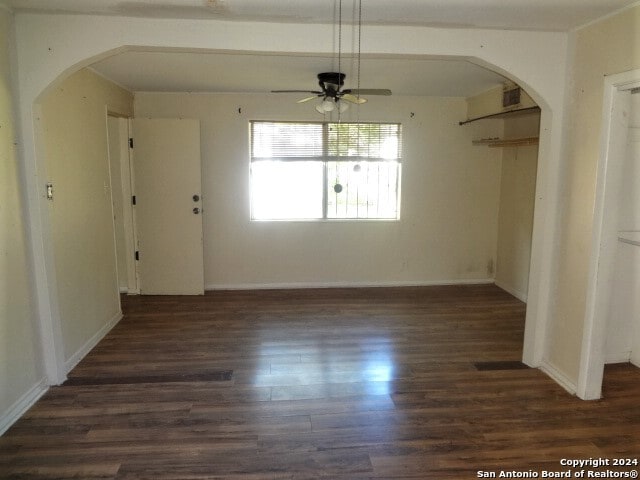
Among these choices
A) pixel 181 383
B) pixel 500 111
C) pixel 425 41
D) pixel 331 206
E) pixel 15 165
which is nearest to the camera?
pixel 15 165

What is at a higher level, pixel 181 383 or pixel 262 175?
pixel 262 175

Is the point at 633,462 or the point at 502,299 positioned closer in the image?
the point at 633,462

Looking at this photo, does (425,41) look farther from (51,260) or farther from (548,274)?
(51,260)

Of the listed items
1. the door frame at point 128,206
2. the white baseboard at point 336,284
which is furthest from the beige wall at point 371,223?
the door frame at point 128,206

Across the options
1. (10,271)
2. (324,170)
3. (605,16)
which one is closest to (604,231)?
(605,16)

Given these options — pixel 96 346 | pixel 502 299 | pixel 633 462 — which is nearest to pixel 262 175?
pixel 96 346

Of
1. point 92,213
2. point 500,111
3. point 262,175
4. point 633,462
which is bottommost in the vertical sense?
point 633,462

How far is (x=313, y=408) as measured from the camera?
279cm

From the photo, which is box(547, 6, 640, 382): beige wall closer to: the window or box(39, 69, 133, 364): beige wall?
the window

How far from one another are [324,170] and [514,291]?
273 centimetres

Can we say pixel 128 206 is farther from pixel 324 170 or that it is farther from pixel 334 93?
pixel 334 93

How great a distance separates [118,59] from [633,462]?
14.7 feet

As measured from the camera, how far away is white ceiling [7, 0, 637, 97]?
97.8 inches

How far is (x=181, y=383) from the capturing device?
311 centimetres
